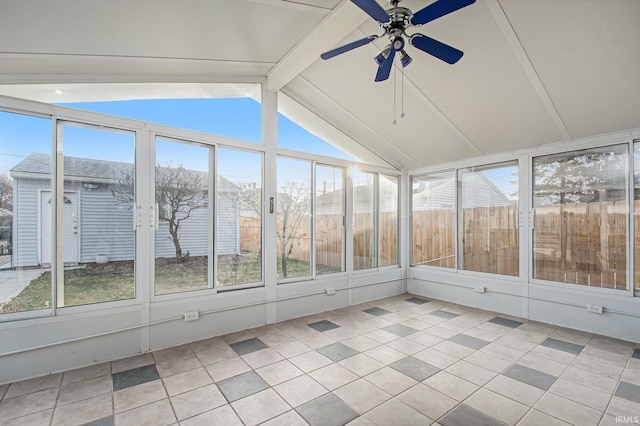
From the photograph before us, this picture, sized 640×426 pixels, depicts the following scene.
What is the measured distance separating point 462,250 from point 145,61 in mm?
4956

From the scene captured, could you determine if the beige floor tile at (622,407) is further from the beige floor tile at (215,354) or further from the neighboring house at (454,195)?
the beige floor tile at (215,354)

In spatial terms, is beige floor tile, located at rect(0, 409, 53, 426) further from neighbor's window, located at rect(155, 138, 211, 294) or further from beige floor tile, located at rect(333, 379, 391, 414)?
beige floor tile, located at rect(333, 379, 391, 414)

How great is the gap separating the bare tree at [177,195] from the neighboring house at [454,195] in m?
3.82

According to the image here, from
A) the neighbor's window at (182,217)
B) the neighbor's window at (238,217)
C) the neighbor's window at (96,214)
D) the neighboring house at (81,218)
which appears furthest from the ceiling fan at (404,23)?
A: the neighboring house at (81,218)

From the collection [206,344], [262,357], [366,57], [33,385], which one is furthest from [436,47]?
[33,385]

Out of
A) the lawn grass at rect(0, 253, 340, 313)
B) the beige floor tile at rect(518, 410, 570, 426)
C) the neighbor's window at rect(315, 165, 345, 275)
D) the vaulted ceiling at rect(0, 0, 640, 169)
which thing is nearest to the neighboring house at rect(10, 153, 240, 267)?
the lawn grass at rect(0, 253, 340, 313)

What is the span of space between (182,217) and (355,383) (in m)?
2.47

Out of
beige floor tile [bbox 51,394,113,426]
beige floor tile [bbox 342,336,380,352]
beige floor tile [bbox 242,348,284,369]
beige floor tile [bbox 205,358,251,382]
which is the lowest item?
beige floor tile [bbox 342,336,380,352]

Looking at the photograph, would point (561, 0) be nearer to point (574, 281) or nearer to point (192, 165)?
point (574, 281)

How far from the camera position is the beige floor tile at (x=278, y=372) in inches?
98.3

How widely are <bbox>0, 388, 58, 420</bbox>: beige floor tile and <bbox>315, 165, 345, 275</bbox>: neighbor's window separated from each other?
3017 millimetres

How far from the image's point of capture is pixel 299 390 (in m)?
2.34

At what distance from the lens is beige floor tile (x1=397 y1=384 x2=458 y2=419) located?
2078 millimetres

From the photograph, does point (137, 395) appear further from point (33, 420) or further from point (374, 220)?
point (374, 220)
